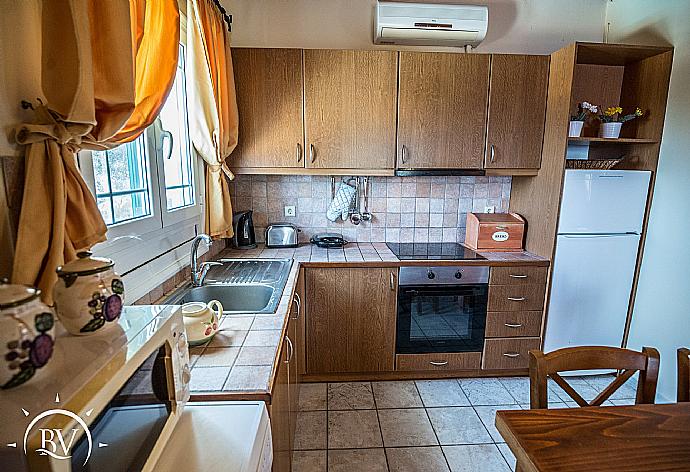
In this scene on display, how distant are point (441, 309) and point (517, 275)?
0.53 meters

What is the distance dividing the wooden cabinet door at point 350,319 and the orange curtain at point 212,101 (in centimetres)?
69

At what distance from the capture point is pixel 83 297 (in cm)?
69

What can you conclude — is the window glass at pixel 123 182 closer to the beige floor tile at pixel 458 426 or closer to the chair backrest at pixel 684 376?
the beige floor tile at pixel 458 426

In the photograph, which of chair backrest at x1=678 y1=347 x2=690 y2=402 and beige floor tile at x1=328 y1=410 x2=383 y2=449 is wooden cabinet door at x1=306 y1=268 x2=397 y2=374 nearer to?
beige floor tile at x1=328 y1=410 x2=383 y2=449

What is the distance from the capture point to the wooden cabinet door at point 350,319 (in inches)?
91.8

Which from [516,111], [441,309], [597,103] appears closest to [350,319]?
[441,309]

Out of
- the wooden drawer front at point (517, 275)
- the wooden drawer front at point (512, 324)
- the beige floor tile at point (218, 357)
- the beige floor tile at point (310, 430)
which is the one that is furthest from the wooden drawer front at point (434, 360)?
the beige floor tile at point (218, 357)

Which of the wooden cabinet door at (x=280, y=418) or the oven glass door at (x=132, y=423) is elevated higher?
the oven glass door at (x=132, y=423)

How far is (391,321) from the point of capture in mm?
2393

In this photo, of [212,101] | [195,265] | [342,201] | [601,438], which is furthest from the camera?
[342,201]

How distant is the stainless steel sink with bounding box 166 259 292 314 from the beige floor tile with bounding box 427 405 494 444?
3.84 feet

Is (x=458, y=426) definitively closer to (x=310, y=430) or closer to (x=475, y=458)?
(x=475, y=458)

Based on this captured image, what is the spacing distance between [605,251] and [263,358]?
229 cm

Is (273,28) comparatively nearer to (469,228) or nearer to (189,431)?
(469,228)
